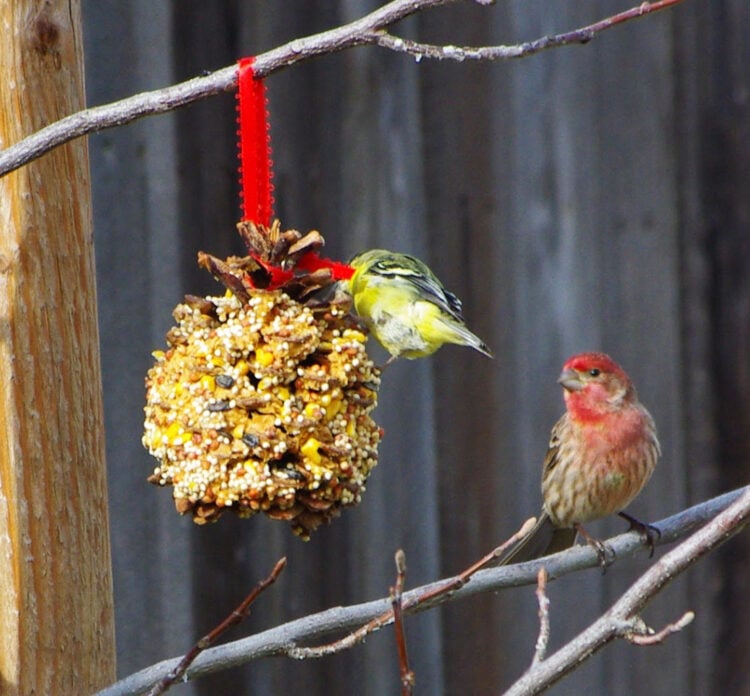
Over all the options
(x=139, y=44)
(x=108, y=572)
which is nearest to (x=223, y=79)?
(x=108, y=572)

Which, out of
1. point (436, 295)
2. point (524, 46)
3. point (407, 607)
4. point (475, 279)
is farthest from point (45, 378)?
point (475, 279)

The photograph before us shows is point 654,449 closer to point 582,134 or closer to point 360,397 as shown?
point 582,134

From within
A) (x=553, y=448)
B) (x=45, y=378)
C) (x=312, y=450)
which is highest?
(x=45, y=378)

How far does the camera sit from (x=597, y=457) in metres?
4.09

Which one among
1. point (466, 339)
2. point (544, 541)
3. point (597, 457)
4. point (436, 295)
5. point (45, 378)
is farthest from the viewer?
point (544, 541)

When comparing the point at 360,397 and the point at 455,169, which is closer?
the point at 360,397

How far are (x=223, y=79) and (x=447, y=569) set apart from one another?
2210 mm

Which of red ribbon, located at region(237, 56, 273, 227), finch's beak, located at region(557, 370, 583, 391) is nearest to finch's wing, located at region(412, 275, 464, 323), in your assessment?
finch's beak, located at region(557, 370, 583, 391)

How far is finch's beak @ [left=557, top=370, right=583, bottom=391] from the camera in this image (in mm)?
3547

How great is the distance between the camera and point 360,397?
2527mm

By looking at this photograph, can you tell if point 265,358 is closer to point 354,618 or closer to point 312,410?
point 312,410

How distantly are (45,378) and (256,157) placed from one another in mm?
573

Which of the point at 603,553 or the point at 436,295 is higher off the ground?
the point at 436,295

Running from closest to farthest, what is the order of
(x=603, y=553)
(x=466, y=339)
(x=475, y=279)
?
(x=603, y=553) → (x=466, y=339) → (x=475, y=279)
